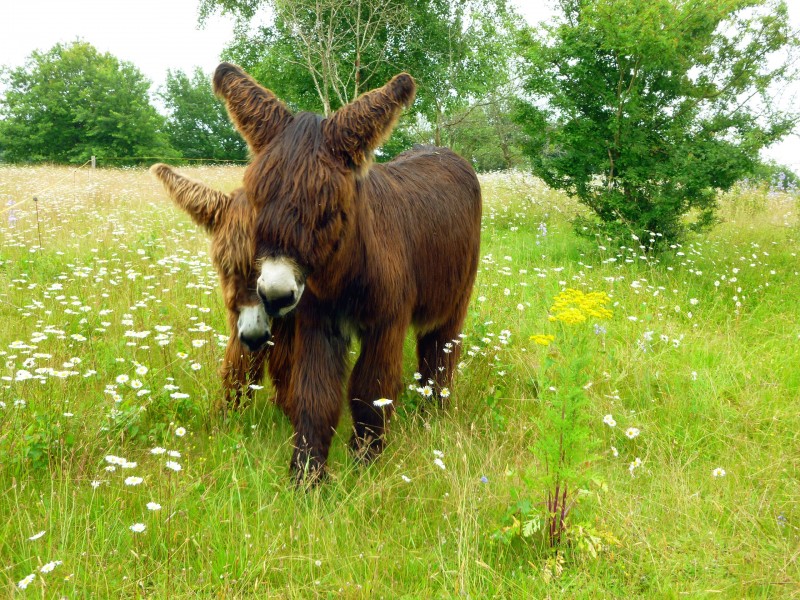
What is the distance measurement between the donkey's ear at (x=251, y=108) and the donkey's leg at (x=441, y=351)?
179cm

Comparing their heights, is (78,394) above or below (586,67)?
below

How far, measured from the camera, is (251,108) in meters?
2.17

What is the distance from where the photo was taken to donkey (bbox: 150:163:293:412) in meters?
2.38

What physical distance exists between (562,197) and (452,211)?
690 cm

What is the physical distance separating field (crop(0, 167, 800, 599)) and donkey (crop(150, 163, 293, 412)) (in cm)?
22

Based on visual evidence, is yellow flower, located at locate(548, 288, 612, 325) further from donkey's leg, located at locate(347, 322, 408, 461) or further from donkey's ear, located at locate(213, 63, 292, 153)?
donkey's ear, located at locate(213, 63, 292, 153)

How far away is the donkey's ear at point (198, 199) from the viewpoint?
266 cm

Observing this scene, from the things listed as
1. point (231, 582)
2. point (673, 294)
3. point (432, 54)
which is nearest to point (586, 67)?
point (673, 294)

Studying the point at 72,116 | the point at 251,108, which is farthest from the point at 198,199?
the point at 72,116

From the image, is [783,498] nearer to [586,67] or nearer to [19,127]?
[586,67]

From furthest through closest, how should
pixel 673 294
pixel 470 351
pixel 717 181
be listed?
pixel 717 181 → pixel 673 294 → pixel 470 351

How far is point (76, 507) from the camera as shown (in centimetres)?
201

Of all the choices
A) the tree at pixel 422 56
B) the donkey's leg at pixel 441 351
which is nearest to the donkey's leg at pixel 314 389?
the donkey's leg at pixel 441 351

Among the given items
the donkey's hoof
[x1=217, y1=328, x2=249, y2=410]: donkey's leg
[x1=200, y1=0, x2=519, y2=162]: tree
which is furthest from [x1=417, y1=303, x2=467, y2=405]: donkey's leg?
[x1=200, y1=0, x2=519, y2=162]: tree
